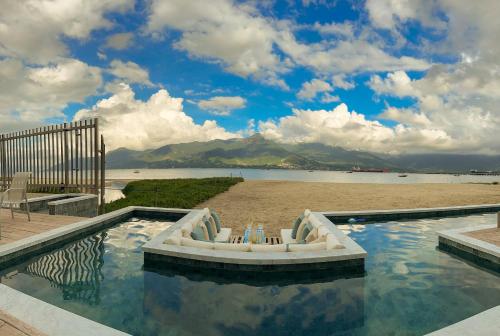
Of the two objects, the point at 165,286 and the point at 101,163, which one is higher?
the point at 101,163

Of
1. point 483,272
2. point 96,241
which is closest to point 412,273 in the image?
point 483,272

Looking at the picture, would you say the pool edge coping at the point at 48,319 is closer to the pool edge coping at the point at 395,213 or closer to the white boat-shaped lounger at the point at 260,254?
the white boat-shaped lounger at the point at 260,254

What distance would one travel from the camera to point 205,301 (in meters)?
4.97

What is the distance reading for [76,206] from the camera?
441 inches

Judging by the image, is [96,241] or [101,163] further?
[101,163]

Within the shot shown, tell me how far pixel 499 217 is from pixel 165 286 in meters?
9.45

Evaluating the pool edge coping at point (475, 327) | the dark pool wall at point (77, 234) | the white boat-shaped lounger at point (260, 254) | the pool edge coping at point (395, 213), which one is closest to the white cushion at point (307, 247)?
the white boat-shaped lounger at point (260, 254)

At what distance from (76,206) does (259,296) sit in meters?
8.96

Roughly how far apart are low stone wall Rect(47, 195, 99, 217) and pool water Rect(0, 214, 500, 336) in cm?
342

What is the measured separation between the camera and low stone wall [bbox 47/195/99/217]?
1018 cm

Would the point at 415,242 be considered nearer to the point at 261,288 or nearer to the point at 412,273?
the point at 412,273

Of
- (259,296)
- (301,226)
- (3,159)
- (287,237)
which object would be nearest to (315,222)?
(301,226)

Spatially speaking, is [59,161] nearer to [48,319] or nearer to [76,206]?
[76,206]

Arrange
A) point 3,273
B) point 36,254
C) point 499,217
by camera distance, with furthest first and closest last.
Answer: point 499,217 → point 36,254 → point 3,273
